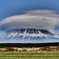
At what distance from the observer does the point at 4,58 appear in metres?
16.0

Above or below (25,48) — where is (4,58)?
above

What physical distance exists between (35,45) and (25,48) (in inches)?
63.1

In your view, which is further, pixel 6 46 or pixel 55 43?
pixel 6 46

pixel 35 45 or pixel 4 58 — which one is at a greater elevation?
pixel 4 58

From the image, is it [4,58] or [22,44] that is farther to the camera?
[22,44]

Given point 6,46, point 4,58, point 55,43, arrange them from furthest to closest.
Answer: point 6,46
point 55,43
point 4,58

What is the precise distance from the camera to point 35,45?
1111 inches

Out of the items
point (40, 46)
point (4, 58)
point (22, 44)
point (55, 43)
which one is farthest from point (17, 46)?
point (4, 58)

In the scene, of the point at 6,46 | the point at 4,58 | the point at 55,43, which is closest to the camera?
the point at 4,58

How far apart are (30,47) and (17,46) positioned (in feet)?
5.63

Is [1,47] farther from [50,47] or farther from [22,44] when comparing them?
[50,47]

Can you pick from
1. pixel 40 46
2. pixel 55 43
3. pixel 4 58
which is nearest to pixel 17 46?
pixel 40 46

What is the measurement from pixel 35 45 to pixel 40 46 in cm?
91

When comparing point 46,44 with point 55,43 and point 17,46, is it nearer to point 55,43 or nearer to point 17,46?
point 55,43
